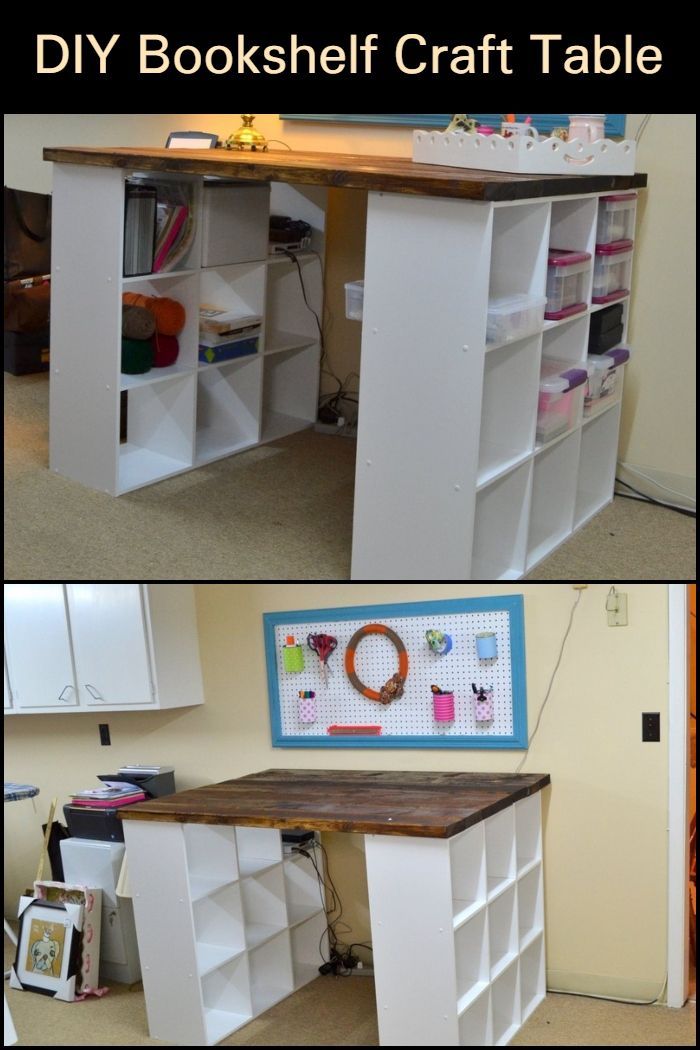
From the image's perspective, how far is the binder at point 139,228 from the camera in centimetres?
408

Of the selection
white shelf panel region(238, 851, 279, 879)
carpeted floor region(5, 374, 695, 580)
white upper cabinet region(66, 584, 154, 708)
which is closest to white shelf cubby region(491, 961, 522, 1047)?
white shelf panel region(238, 851, 279, 879)

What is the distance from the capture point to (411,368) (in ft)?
10.6

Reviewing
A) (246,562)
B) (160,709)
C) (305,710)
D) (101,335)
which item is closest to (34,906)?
(160,709)

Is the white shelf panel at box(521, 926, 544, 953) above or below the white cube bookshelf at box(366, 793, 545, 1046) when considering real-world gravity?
below

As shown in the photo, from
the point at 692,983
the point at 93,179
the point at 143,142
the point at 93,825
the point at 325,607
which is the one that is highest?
the point at 143,142

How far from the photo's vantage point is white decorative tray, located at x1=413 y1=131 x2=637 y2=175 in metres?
3.33

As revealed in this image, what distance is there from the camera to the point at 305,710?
3.93m

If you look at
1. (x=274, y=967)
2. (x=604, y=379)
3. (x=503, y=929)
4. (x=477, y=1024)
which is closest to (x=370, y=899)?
(x=477, y=1024)

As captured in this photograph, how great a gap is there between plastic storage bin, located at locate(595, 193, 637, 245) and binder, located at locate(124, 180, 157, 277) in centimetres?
165

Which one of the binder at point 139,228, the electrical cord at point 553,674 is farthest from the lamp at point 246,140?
the electrical cord at point 553,674

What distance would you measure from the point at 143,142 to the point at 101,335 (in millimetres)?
1864

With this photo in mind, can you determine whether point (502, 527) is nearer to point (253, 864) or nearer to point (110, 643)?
point (253, 864)

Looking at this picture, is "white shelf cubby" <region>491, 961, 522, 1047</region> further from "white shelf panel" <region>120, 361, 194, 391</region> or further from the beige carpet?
"white shelf panel" <region>120, 361, 194, 391</region>

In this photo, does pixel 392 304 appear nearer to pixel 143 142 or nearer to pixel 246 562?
pixel 246 562
